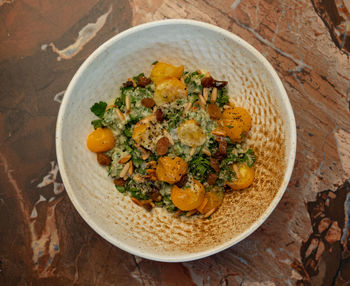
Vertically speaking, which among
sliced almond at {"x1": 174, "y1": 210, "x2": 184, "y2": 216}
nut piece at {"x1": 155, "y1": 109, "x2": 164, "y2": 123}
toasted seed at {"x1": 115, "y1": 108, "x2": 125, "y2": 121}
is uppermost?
nut piece at {"x1": 155, "y1": 109, "x2": 164, "y2": 123}

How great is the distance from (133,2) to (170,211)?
1540mm

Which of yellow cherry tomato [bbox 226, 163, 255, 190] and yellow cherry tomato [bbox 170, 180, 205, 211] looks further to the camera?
yellow cherry tomato [bbox 226, 163, 255, 190]

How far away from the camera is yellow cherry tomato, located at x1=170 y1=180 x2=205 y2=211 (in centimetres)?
169

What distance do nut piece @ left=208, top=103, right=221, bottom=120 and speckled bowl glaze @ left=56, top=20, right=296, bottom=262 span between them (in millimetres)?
245

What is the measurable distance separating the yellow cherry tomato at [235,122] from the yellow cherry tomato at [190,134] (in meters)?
0.19

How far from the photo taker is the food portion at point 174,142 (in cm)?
171

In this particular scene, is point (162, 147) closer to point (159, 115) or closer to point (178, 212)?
point (159, 115)

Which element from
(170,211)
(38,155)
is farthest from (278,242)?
(38,155)

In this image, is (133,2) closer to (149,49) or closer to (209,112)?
(149,49)

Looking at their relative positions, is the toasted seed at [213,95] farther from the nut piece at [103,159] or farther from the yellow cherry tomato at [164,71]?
the nut piece at [103,159]

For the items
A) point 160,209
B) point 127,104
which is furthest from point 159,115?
point 160,209

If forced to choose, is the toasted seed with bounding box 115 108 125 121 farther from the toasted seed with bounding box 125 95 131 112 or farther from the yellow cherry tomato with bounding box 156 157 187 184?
the yellow cherry tomato with bounding box 156 157 187 184

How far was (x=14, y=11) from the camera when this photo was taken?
2182 millimetres

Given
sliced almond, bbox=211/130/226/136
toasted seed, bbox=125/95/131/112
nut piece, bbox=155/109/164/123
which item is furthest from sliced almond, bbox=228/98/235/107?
toasted seed, bbox=125/95/131/112
